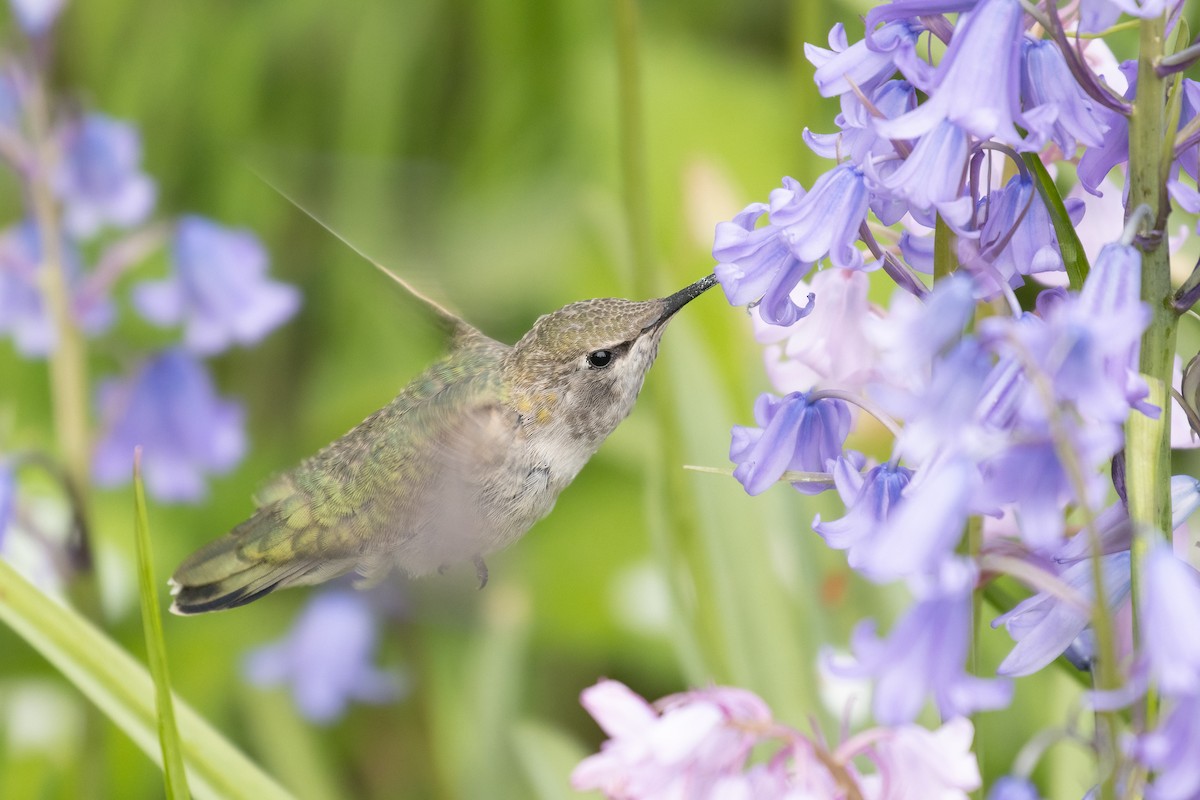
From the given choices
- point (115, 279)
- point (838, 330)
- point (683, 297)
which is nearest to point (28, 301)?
point (115, 279)

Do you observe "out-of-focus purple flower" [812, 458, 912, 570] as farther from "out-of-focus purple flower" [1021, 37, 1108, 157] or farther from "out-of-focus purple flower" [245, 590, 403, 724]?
"out-of-focus purple flower" [245, 590, 403, 724]

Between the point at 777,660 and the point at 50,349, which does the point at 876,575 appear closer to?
the point at 777,660

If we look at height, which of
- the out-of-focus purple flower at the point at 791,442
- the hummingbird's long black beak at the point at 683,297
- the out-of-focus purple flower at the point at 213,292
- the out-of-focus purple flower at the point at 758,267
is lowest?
the out-of-focus purple flower at the point at 213,292

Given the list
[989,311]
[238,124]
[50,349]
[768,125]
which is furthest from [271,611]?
[989,311]

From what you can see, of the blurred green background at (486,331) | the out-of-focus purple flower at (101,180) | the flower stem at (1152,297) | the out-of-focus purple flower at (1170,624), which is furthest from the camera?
the out-of-focus purple flower at (101,180)

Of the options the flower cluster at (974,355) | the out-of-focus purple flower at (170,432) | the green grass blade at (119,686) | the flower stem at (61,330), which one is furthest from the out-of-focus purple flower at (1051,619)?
the out-of-focus purple flower at (170,432)

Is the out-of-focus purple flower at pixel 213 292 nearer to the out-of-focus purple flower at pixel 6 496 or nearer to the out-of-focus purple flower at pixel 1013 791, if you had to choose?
the out-of-focus purple flower at pixel 6 496

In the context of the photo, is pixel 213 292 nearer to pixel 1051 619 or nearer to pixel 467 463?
pixel 467 463

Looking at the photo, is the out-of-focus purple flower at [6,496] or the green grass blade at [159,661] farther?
the out-of-focus purple flower at [6,496]
